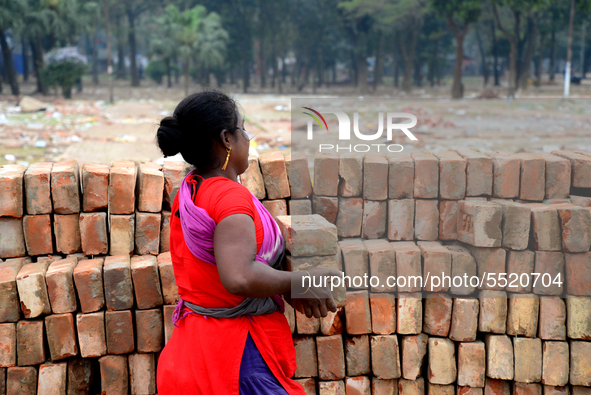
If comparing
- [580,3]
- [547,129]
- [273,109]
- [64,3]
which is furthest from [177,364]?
[64,3]

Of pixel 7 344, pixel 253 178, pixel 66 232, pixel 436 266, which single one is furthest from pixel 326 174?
pixel 7 344

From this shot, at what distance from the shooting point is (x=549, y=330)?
118 inches

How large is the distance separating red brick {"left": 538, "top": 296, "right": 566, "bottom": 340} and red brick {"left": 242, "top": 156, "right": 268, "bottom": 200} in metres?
1.78

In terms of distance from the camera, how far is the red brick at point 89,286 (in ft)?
9.84

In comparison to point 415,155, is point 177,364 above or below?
below

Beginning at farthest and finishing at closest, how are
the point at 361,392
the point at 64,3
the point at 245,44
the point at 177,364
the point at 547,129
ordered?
1. the point at 245,44
2. the point at 64,3
3. the point at 547,129
4. the point at 361,392
5. the point at 177,364

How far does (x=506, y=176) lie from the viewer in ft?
10.2

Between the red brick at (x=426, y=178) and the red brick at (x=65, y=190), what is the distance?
206 centimetres

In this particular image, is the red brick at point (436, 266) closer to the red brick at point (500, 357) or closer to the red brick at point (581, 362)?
the red brick at point (500, 357)

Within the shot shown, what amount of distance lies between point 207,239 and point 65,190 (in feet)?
6.02

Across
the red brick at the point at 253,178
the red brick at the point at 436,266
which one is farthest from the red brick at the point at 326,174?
the red brick at the point at 436,266

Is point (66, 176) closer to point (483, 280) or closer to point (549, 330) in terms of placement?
point (483, 280)

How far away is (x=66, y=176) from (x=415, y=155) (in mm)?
2113

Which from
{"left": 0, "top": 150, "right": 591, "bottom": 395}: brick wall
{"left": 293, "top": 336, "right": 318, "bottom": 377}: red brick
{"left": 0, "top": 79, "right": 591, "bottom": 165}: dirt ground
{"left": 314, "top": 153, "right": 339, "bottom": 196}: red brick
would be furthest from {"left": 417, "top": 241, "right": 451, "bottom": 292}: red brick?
{"left": 0, "top": 79, "right": 591, "bottom": 165}: dirt ground
